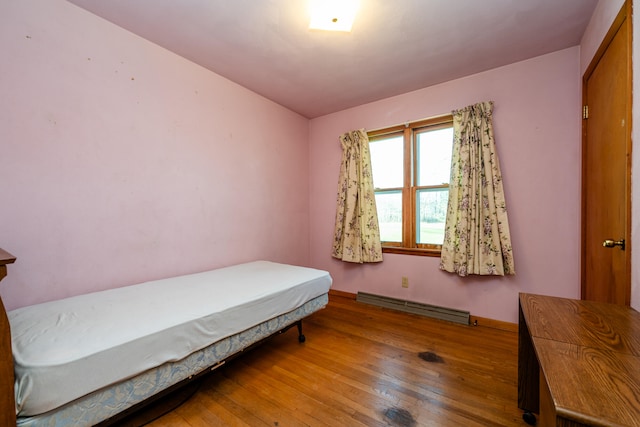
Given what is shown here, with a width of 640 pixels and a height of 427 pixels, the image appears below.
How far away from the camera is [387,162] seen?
3.20m

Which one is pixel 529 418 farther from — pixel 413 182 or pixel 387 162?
pixel 387 162

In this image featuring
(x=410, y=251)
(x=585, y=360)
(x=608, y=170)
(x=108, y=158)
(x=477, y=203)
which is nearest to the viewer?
(x=585, y=360)

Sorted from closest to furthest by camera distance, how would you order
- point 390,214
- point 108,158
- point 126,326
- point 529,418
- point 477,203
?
point 126,326, point 529,418, point 108,158, point 477,203, point 390,214

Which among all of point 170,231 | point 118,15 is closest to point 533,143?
point 170,231

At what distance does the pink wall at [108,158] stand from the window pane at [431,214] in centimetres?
199

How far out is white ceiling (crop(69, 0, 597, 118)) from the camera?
5.59ft

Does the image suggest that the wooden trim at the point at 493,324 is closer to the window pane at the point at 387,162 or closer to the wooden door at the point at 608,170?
the wooden door at the point at 608,170

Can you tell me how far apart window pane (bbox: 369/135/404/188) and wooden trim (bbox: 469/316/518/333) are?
1620mm

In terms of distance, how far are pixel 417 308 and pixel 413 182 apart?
1435mm

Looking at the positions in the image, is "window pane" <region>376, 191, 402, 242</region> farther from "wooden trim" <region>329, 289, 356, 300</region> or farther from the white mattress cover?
the white mattress cover

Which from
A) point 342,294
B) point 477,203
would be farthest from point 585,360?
point 342,294

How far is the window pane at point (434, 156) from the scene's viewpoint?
2.76 m

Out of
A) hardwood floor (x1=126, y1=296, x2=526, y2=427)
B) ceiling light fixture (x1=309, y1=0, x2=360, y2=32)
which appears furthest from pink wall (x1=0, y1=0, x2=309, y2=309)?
ceiling light fixture (x1=309, y1=0, x2=360, y2=32)

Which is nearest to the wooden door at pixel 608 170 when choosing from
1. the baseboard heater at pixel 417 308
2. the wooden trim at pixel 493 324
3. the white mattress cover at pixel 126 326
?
the wooden trim at pixel 493 324
